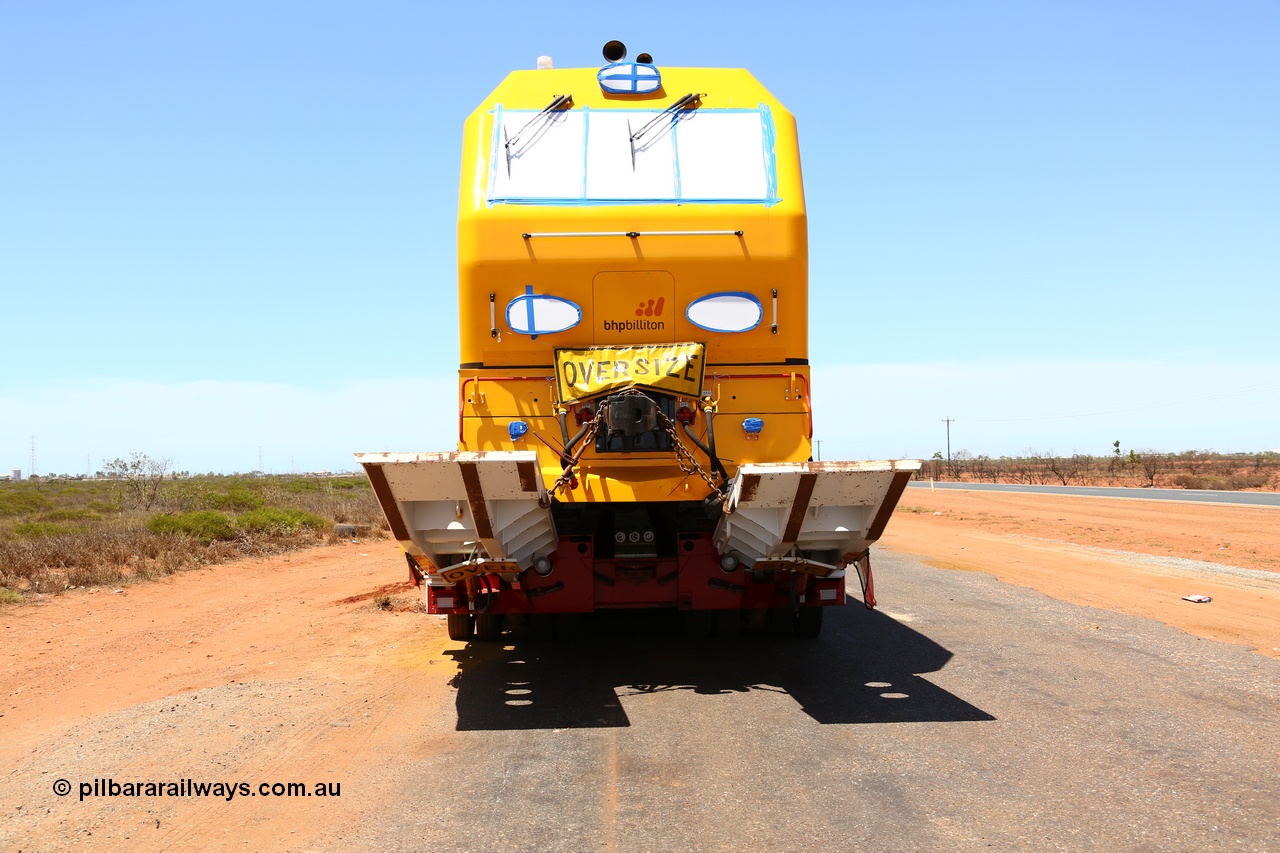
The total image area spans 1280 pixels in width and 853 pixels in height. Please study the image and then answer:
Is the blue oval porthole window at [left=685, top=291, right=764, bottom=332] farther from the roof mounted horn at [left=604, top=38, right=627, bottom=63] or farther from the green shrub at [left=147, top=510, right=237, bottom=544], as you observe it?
the green shrub at [left=147, top=510, right=237, bottom=544]

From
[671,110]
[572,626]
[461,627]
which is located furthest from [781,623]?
[671,110]

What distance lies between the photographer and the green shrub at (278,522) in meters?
19.8

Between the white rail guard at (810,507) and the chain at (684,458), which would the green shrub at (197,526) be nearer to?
the chain at (684,458)

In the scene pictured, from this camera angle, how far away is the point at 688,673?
285 inches

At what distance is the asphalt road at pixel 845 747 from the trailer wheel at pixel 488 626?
0.20m

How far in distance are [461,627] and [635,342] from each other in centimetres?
336

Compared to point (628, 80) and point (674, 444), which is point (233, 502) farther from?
point (674, 444)

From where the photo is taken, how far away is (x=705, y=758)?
16.8 ft

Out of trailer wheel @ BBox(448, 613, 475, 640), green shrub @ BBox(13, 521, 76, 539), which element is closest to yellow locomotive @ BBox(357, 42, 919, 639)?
trailer wheel @ BBox(448, 613, 475, 640)

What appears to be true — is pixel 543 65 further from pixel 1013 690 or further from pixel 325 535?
pixel 325 535

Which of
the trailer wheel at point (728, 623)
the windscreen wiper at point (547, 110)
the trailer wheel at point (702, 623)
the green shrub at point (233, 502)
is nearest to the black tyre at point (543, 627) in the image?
the trailer wheel at point (702, 623)

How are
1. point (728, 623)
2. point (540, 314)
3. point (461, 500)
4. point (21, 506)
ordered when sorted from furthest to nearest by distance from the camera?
1. point (21, 506)
2. point (728, 623)
3. point (540, 314)
4. point (461, 500)

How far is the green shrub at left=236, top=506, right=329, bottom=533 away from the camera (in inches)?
780

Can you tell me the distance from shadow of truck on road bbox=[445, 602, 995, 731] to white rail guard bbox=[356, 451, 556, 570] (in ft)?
3.65
